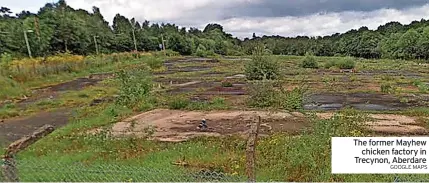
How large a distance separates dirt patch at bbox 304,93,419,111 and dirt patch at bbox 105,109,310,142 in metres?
3.53

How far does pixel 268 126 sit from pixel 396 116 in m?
4.72

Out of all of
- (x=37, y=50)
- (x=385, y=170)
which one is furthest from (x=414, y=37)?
(x=385, y=170)

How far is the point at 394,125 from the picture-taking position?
40.5 ft

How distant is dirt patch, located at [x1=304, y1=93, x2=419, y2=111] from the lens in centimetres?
1662

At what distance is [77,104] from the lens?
18422mm

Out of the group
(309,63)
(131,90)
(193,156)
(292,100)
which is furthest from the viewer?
(309,63)

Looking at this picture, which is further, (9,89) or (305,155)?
(9,89)

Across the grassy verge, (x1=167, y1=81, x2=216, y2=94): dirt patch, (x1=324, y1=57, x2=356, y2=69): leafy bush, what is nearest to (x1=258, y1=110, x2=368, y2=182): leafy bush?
the grassy verge

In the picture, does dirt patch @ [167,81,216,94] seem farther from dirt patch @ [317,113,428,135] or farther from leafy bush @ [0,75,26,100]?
dirt patch @ [317,113,428,135]

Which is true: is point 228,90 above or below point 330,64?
above

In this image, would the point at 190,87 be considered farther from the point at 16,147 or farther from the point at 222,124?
the point at 16,147
